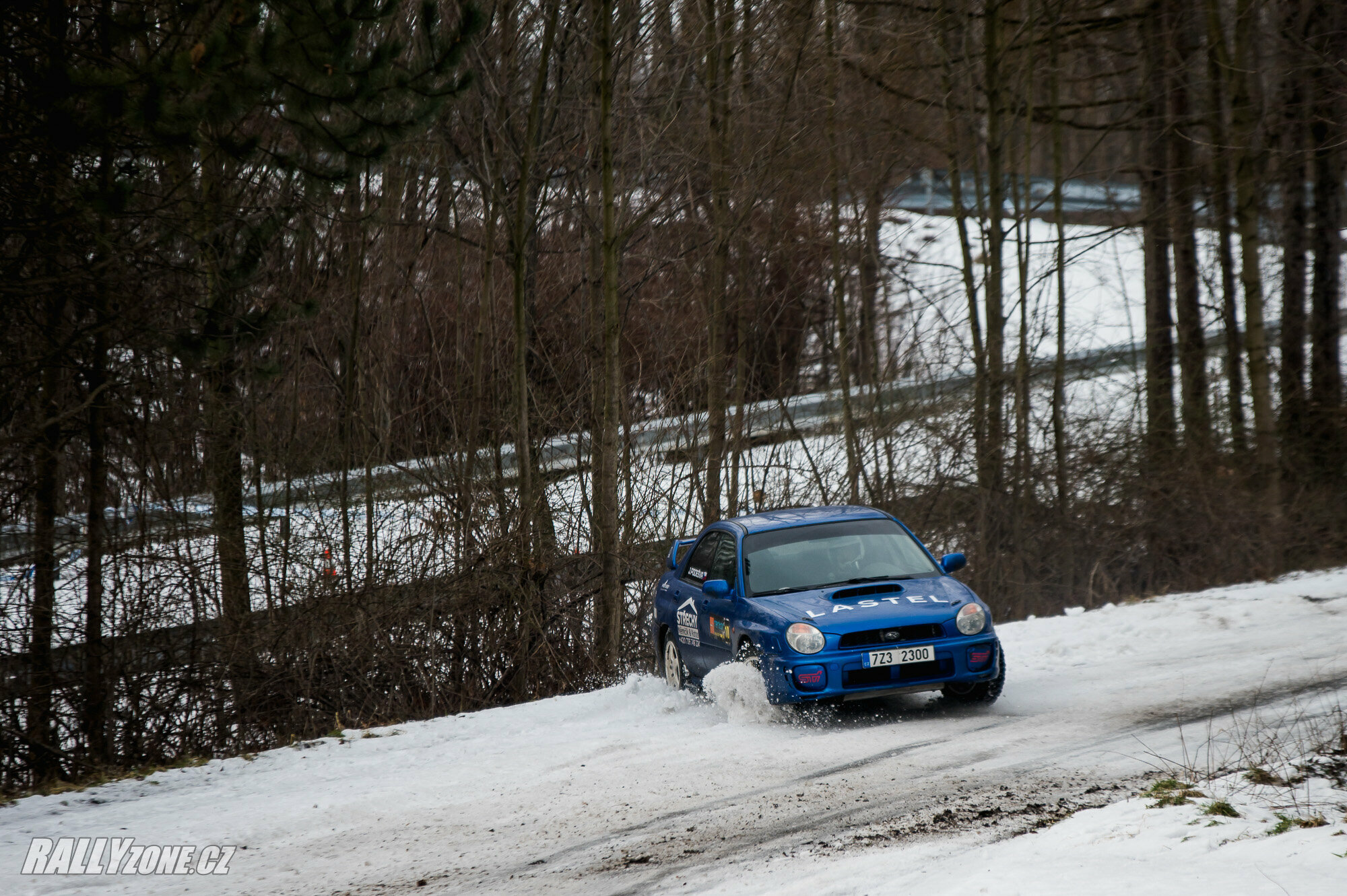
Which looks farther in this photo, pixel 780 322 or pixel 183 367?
pixel 780 322

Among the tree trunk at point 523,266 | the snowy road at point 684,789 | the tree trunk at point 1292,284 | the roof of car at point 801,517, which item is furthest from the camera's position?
the tree trunk at point 1292,284

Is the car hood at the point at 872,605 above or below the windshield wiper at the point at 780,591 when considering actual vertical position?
below

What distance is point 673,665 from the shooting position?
10953mm

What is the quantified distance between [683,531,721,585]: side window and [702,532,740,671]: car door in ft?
0.56

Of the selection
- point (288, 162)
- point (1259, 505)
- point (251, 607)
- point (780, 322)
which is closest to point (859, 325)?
point (780, 322)

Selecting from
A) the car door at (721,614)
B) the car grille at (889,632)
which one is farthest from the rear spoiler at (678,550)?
the car grille at (889,632)

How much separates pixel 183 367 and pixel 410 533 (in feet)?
11.4

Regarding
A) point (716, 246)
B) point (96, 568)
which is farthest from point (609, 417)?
point (96, 568)

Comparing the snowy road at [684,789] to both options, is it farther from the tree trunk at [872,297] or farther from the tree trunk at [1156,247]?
the tree trunk at [872,297]

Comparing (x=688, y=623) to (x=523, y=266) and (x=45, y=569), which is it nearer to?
(x=45, y=569)

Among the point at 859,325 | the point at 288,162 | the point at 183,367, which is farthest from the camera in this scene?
the point at 859,325

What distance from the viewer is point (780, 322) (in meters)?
24.6

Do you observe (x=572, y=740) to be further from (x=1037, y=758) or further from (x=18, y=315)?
(x=18, y=315)

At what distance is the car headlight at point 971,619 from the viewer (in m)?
8.97
